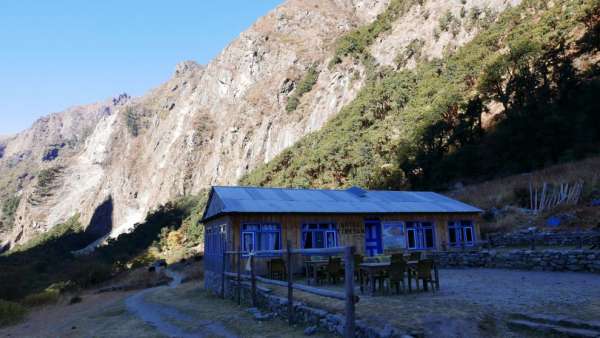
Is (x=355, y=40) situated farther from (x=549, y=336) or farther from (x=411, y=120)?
(x=549, y=336)

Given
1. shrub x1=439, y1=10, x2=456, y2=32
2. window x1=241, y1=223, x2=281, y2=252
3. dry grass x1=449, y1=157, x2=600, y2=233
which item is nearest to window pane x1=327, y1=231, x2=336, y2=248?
Answer: window x1=241, y1=223, x2=281, y2=252

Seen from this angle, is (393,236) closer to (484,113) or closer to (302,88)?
(484,113)

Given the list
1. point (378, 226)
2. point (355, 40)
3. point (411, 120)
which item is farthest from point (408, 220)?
point (355, 40)

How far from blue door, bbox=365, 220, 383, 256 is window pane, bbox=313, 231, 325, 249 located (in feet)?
8.53

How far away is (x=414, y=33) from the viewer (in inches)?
2906

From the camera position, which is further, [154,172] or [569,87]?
[154,172]

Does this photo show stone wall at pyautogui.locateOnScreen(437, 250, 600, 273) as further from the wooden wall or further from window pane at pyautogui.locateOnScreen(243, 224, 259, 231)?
window pane at pyautogui.locateOnScreen(243, 224, 259, 231)

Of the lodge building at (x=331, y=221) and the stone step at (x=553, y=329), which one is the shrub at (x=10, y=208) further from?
the stone step at (x=553, y=329)

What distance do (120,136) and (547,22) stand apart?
131 m

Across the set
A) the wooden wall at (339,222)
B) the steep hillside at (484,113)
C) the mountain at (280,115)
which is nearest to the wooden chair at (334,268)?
the wooden wall at (339,222)

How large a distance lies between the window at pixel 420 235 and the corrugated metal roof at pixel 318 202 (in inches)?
36.5

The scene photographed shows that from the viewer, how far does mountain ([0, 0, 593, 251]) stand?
194 ft

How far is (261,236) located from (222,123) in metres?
87.6

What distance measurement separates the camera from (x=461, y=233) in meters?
24.6
